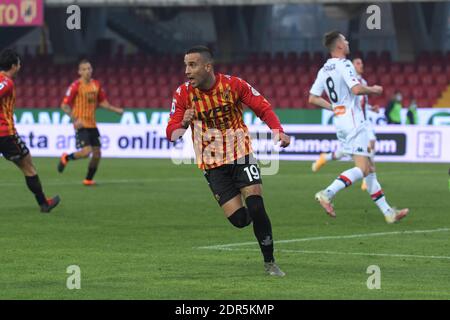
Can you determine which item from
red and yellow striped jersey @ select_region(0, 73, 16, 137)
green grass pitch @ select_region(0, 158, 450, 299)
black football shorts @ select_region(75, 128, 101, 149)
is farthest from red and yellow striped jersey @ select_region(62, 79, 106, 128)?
red and yellow striped jersey @ select_region(0, 73, 16, 137)

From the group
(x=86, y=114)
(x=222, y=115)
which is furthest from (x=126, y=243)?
(x=86, y=114)

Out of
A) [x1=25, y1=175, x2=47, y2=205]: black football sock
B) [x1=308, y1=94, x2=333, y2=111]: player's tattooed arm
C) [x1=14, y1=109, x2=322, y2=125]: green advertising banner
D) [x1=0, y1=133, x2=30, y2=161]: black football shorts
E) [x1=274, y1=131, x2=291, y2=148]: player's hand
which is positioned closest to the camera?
[x1=274, y1=131, x2=291, y2=148]: player's hand

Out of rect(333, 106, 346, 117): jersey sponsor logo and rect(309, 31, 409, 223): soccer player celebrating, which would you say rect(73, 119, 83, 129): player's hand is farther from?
rect(333, 106, 346, 117): jersey sponsor logo

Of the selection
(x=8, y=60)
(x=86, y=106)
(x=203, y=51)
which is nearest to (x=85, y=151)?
(x=86, y=106)

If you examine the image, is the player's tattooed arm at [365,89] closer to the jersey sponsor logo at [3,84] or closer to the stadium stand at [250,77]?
the jersey sponsor logo at [3,84]

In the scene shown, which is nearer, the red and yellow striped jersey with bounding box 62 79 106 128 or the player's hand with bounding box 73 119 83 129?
the player's hand with bounding box 73 119 83 129

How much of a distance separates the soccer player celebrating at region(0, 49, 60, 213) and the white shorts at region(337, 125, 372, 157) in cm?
417

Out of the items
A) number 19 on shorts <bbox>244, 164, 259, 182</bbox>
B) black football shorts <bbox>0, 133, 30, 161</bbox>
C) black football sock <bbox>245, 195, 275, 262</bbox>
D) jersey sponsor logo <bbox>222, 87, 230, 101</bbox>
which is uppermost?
jersey sponsor logo <bbox>222, 87, 230, 101</bbox>

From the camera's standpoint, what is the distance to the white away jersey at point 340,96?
1519cm

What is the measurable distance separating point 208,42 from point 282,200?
31.5 metres

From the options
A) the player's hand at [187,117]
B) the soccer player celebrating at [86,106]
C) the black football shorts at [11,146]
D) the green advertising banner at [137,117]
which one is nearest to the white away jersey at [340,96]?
the black football shorts at [11,146]

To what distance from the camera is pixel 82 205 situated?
17.8 metres

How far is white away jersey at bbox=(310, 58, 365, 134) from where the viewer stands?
15.2 metres

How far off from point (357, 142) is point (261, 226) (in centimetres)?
528
